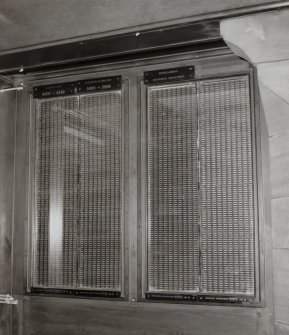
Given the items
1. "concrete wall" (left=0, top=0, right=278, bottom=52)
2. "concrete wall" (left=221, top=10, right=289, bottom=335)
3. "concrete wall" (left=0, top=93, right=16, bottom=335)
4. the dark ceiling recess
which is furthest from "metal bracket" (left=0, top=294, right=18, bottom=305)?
"concrete wall" (left=221, top=10, right=289, bottom=335)


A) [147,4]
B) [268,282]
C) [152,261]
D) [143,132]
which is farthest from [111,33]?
[268,282]

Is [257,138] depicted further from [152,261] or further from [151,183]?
[152,261]

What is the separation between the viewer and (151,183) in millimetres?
4441

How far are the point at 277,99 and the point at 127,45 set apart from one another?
50.1 inches

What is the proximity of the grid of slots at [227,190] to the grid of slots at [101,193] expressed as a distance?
804 mm

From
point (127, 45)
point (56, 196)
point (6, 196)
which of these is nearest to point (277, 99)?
point (127, 45)

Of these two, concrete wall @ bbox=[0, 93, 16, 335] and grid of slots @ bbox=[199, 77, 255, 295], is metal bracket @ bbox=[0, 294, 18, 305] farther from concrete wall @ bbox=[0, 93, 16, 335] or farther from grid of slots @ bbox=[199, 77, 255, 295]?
grid of slots @ bbox=[199, 77, 255, 295]

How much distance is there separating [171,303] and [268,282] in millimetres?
852

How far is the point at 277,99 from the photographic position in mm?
3338

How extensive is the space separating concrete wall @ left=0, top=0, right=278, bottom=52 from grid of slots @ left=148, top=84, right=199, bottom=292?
3.32ft

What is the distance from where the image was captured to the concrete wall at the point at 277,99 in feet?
10.7

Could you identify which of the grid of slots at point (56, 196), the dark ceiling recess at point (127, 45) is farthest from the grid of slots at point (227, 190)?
the grid of slots at point (56, 196)

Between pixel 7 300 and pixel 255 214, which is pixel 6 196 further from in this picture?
pixel 255 214

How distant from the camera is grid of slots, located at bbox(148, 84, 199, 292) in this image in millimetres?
4258
